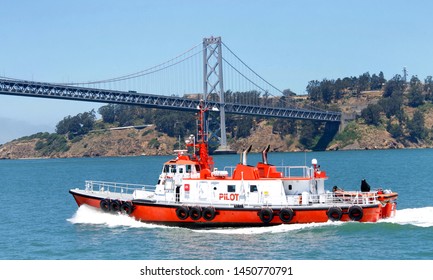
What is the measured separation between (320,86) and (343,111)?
14.1m

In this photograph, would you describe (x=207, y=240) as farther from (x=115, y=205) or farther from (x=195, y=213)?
(x=115, y=205)

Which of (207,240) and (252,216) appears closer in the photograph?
(207,240)

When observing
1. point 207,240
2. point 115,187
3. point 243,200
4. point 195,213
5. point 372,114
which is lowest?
point 207,240

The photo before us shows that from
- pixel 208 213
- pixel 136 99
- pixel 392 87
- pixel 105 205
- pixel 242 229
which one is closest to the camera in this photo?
pixel 242 229

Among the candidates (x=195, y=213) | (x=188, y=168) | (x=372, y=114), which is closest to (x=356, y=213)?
(x=195, y=213)

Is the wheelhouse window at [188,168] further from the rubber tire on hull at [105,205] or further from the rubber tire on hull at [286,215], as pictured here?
the rubber tire on hull at [286,215]

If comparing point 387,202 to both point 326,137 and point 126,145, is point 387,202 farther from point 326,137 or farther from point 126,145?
point 126,145

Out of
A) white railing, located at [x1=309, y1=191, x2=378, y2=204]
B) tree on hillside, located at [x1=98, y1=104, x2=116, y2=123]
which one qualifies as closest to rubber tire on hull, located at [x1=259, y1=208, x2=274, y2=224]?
Answer: white railing, located at [x1=309, y1=191, x2=378, y2=204]

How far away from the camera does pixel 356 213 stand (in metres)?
27.5

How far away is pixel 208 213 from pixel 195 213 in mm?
524

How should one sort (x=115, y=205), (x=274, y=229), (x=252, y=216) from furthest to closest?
(x=115, y=205)
(x=252, y=216)
(x=274, y=229)

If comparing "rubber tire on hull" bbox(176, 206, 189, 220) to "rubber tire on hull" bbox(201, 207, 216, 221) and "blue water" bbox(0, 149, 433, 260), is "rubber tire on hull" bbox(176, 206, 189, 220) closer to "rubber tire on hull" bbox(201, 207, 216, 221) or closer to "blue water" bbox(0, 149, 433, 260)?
"blue water" bbox(0, 149, 433, 260)

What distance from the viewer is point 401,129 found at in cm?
13100
